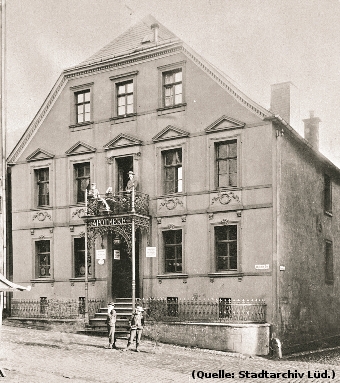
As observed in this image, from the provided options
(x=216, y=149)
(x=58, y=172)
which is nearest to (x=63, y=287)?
(x=58, y=172)

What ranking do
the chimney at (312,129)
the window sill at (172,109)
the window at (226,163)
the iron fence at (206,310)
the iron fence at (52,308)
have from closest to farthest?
the iron fence at (206,310) → the window at (226,163) → the window sill at (172,109) → the iron fence at (52,308) → the chimney at (312,129)

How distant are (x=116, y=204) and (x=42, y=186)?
4.07 m

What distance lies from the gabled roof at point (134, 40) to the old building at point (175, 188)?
0.17 ft

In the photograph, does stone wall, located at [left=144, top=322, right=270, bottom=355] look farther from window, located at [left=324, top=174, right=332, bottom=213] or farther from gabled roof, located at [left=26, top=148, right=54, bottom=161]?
gabled roof, located at [left=26, top=148, right=54, bottom=161]

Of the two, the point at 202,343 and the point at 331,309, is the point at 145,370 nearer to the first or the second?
the point at 202,343

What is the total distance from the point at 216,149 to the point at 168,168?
1.90 metres

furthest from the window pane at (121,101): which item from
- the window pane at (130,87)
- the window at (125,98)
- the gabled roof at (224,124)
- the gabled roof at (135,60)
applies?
the gabled roof at (224,124)

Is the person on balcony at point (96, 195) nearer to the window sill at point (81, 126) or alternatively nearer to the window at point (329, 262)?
the window sill at point (81, 126)

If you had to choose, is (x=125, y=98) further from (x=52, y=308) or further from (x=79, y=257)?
(x=52, y=308)

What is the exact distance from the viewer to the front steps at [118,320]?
1988cm

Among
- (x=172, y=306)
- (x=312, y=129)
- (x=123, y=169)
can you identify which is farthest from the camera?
(x=312, y=129)

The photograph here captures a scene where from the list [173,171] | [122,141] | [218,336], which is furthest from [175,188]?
[218,336]

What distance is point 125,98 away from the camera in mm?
22609

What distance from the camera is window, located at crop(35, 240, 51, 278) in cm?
2346
